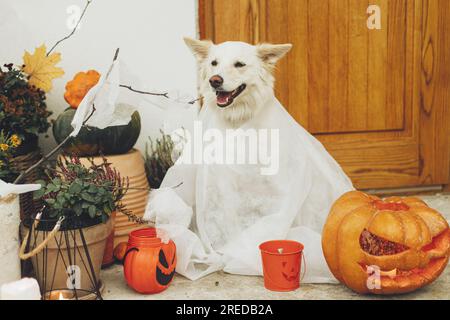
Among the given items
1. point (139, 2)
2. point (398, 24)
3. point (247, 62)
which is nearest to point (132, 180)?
point (247, 62)

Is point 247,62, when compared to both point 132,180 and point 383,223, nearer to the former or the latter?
point 132,180

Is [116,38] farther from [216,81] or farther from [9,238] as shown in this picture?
[9,238]

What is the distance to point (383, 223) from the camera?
6.23 feet

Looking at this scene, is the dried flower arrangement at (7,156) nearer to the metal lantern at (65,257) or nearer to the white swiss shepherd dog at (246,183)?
the metal lantern at (65,257)

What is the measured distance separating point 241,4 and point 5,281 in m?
1.85

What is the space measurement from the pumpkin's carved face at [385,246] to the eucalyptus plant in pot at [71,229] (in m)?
0.83

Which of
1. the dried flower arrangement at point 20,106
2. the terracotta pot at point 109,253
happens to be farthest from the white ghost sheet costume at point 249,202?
the dried flower arrangement at point 20,106

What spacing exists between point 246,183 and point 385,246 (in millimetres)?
672

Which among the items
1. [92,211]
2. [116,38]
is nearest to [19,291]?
[92,211]

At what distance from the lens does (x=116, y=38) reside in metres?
2.94

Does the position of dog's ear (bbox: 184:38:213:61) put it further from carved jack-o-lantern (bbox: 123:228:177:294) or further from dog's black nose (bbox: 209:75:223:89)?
carved jack-o-lantern (bbox: 123:228:177:294)

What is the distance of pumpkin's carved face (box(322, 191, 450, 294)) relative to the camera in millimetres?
1892

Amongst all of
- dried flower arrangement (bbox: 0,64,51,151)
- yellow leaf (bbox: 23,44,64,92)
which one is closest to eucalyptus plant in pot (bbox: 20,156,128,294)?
dried flower arrangement (bbox: 0,64,51,151)

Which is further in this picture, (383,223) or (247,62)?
(247,62)
